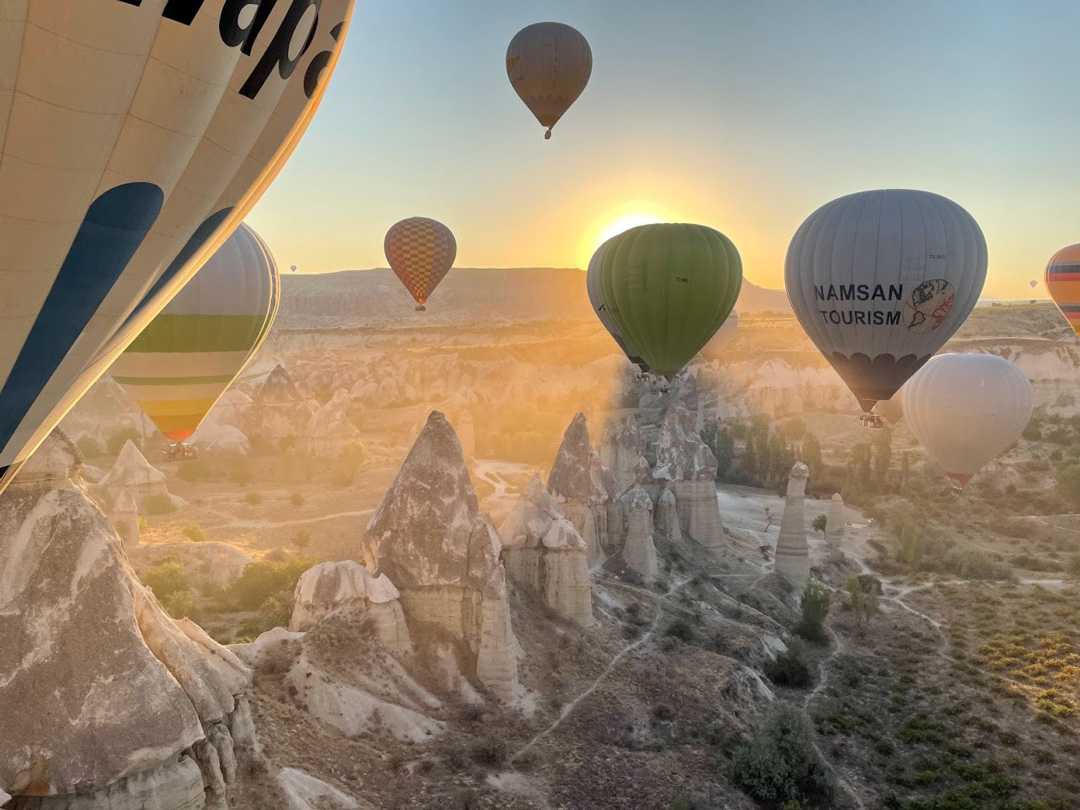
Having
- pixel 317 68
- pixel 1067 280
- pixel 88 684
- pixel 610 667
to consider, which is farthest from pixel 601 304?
pixel 1067 280

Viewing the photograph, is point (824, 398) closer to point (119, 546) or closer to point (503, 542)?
point (503, 542)

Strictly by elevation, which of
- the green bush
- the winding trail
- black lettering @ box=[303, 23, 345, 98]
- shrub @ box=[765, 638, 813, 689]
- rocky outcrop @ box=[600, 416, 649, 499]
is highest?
black lettering @ box=[303, 23, 345, 98]

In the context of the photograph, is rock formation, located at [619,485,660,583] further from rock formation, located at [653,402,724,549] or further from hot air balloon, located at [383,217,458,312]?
hot air balloon, located at [383,217,458,312]

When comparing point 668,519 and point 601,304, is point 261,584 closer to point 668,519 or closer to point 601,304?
point 601,304

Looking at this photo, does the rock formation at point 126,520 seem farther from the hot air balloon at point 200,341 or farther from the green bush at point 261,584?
the hot air balloon at point 200,341

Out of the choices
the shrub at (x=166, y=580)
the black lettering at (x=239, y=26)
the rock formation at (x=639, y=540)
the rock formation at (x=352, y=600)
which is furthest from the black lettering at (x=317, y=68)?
the rock formation at (x=639, y=540)

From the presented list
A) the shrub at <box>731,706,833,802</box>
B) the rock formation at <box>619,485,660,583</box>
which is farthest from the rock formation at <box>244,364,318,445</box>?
the shrub at <box>731,706,833,802</box>
